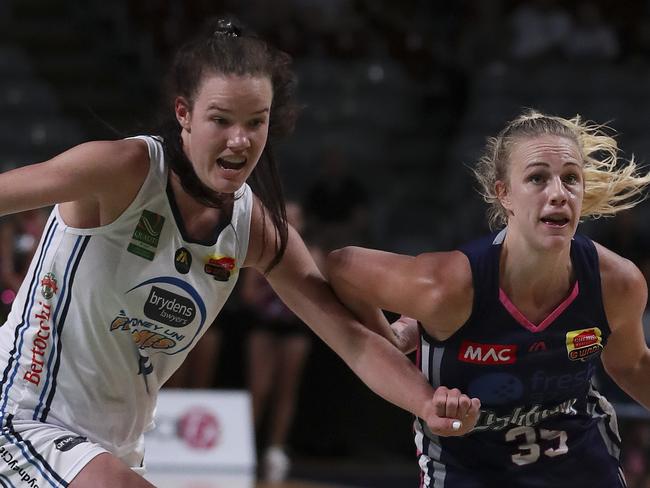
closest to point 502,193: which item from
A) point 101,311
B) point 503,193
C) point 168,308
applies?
point 503,193

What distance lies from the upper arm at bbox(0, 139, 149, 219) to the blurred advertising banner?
15.0 ft

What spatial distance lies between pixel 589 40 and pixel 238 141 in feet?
25.2

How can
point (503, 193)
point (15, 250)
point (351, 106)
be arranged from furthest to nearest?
point (351, 106)
point (15, 250)
point (503, 193)

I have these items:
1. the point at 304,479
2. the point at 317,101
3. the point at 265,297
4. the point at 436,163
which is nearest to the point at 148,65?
the point at 317,101

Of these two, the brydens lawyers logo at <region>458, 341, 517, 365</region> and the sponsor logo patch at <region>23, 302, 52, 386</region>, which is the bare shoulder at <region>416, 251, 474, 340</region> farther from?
the sponsor logo patch at <region>23, 302, 52, 386</region>

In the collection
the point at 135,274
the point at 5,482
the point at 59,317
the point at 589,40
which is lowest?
the point at 5,482

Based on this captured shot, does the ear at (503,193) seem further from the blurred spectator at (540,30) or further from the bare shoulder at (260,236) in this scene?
the blurred spectator at (540,30)

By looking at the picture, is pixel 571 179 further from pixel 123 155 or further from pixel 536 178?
→ pixel 123 155

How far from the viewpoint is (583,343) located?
3205 mm

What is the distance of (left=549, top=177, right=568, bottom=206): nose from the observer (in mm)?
3100

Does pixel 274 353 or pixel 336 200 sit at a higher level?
pixel 336 200

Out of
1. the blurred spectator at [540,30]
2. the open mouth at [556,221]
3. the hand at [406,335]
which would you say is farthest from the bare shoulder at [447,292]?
the blurred spectator at [540,30]

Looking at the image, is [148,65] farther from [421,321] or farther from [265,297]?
[421,321]

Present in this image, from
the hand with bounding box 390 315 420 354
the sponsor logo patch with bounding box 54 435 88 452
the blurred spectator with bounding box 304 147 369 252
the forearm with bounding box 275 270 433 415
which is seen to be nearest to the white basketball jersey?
the sponsor logo patch with bounding box 54 435 88 452
